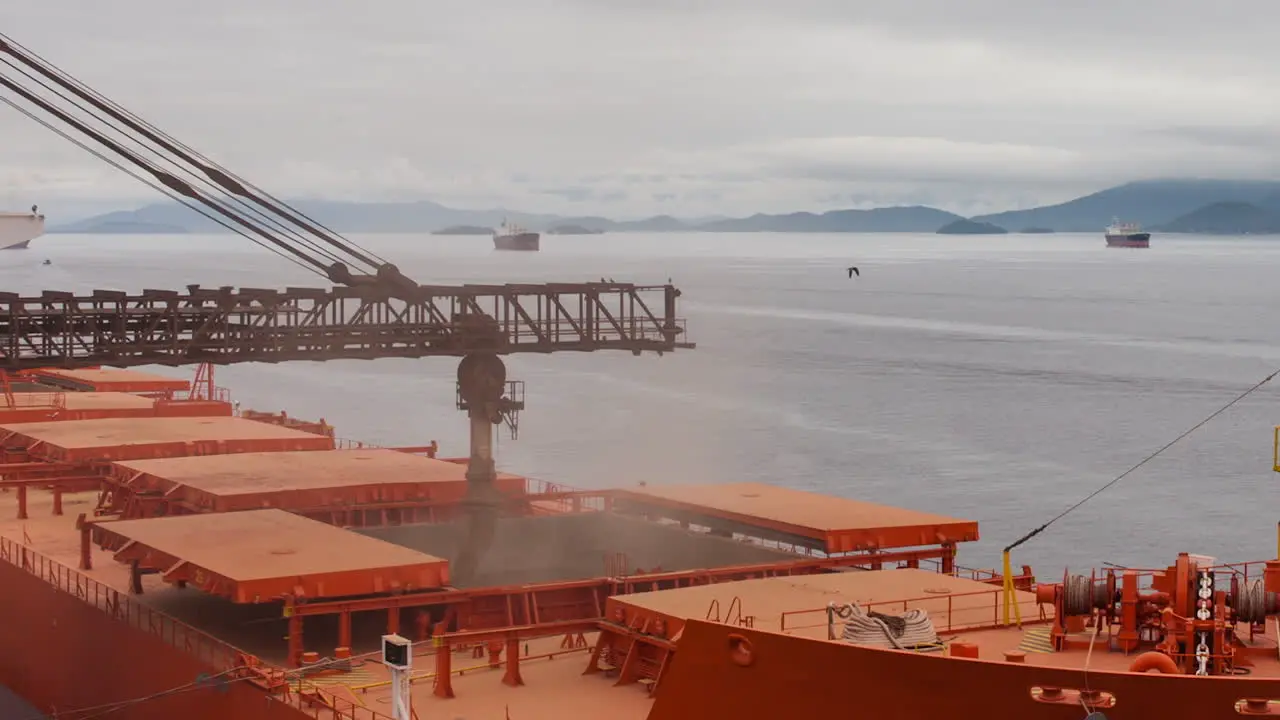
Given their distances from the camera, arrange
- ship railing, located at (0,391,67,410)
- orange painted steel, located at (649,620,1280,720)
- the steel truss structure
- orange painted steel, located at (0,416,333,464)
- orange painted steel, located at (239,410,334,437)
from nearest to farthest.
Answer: orange painted steel, located at (649,620,1280,720) → the steel truss structure → orange painted steel, located at (0,416,333,464) → ship railing, located at (0,391,67,410) → orange painted steel, located at (239,410,334,437)

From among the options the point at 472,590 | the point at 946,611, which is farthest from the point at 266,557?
the point at 946,611

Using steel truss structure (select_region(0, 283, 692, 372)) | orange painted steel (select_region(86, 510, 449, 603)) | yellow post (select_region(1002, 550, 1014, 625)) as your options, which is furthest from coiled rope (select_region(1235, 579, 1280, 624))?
steel truss structure (select_region(0, 283, 692, 372))

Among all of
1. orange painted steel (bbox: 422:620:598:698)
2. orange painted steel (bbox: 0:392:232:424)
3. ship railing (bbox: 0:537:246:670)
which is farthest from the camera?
orange painted steel (bbox: 0:392:232:424)

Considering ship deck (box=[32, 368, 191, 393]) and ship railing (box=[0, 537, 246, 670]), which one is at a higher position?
ship deck (box=[32, 368, 191, 393])

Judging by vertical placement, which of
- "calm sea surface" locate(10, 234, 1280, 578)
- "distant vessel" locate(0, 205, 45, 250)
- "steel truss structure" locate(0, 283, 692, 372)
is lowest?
"calm sea surface" locate(10, 234, 1280, 578)

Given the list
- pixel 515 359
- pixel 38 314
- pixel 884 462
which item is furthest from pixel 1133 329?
pixel 38 314

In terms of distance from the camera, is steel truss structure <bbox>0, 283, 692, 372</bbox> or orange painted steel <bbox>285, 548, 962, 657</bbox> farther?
steel truss structure <bbox>0, 283, 692, 372</bbox>

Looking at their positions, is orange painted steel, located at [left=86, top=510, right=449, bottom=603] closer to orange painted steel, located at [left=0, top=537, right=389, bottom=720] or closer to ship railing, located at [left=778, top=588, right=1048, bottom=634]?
orange painted steel, located at [left=0, top=537, right=389, bottom=720]
